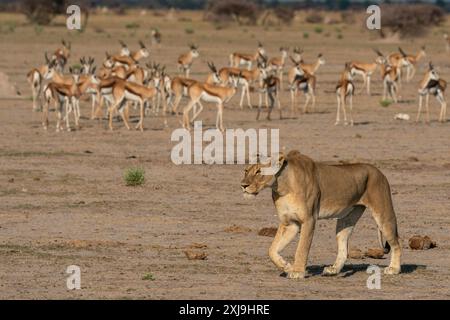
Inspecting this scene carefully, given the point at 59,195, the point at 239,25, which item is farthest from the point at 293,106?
the point at 239,25

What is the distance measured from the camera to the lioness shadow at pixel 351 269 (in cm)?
1072

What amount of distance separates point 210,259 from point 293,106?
1766 cm

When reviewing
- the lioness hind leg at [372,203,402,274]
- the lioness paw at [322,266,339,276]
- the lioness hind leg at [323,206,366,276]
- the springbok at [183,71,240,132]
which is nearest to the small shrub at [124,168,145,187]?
the lioness hind leg at [323,206,366,276]

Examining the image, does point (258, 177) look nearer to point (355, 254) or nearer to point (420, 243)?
point (355, 254)

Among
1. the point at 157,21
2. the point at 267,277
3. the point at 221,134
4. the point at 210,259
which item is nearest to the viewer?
the point at 267,277

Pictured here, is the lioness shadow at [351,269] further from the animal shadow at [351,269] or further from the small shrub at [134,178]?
the small shrub at [134,178]

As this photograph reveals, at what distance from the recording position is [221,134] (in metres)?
24.2

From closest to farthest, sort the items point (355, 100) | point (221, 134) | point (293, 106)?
1. point (221, 134)
2. point (293, 106)
3. point (355, 100)

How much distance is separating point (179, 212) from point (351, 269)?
14.0ft

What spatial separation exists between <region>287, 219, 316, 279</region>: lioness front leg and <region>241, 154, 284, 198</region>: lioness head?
0.49m

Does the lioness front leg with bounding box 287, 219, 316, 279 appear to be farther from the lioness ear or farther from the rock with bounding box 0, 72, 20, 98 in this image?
the rock with bounding box 0, 72, 20, 98

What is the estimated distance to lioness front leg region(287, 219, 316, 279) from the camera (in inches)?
395

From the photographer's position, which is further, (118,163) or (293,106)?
(293,106)
